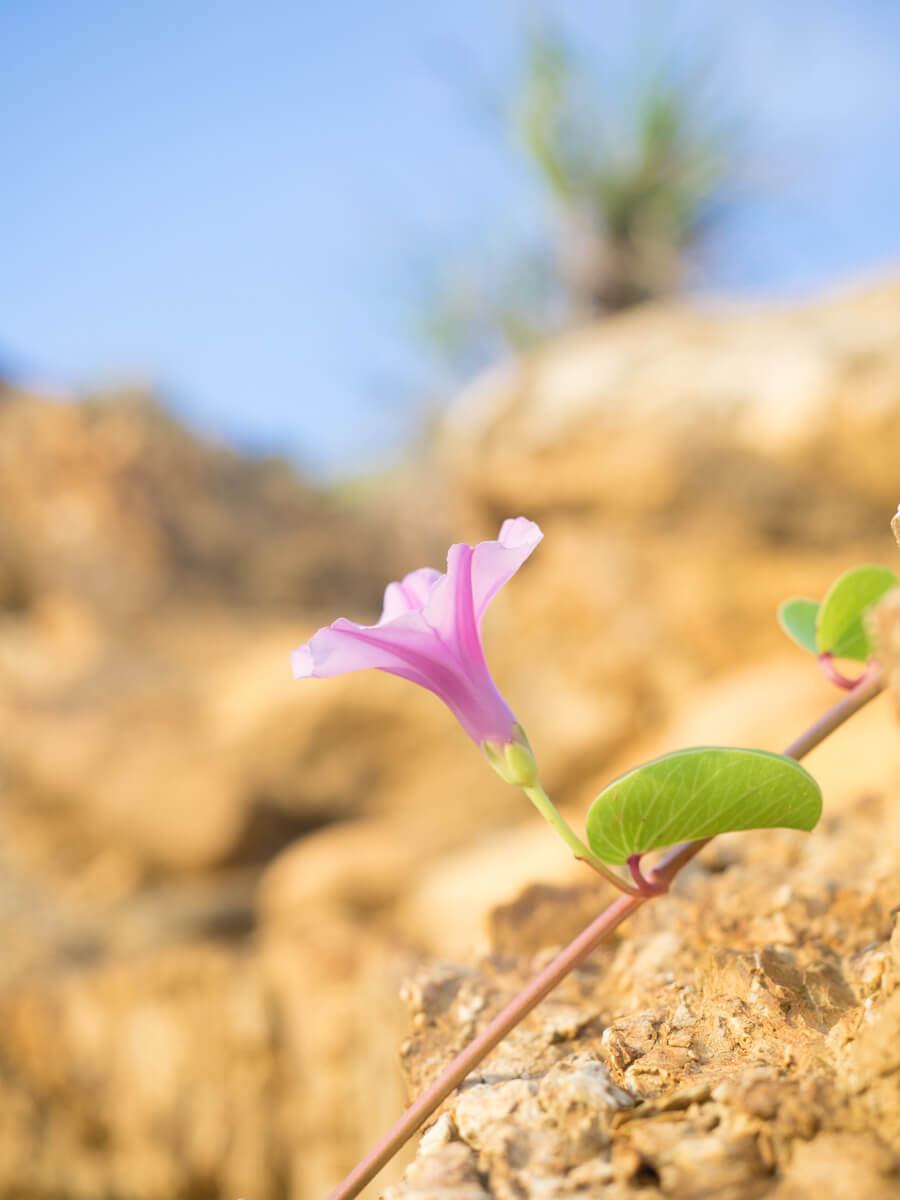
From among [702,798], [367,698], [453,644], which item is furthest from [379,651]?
[367,698]

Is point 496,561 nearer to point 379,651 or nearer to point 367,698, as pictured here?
Result: point 379,651

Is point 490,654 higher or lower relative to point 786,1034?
higher

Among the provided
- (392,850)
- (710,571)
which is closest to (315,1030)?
(392,850)

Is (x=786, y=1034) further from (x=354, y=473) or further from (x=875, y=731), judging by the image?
(x=354, y=473)

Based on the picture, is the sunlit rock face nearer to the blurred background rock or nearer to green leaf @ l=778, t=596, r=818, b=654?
the blurred background rock

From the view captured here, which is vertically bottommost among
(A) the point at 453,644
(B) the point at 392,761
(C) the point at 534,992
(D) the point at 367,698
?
(C) the point at 534,992
